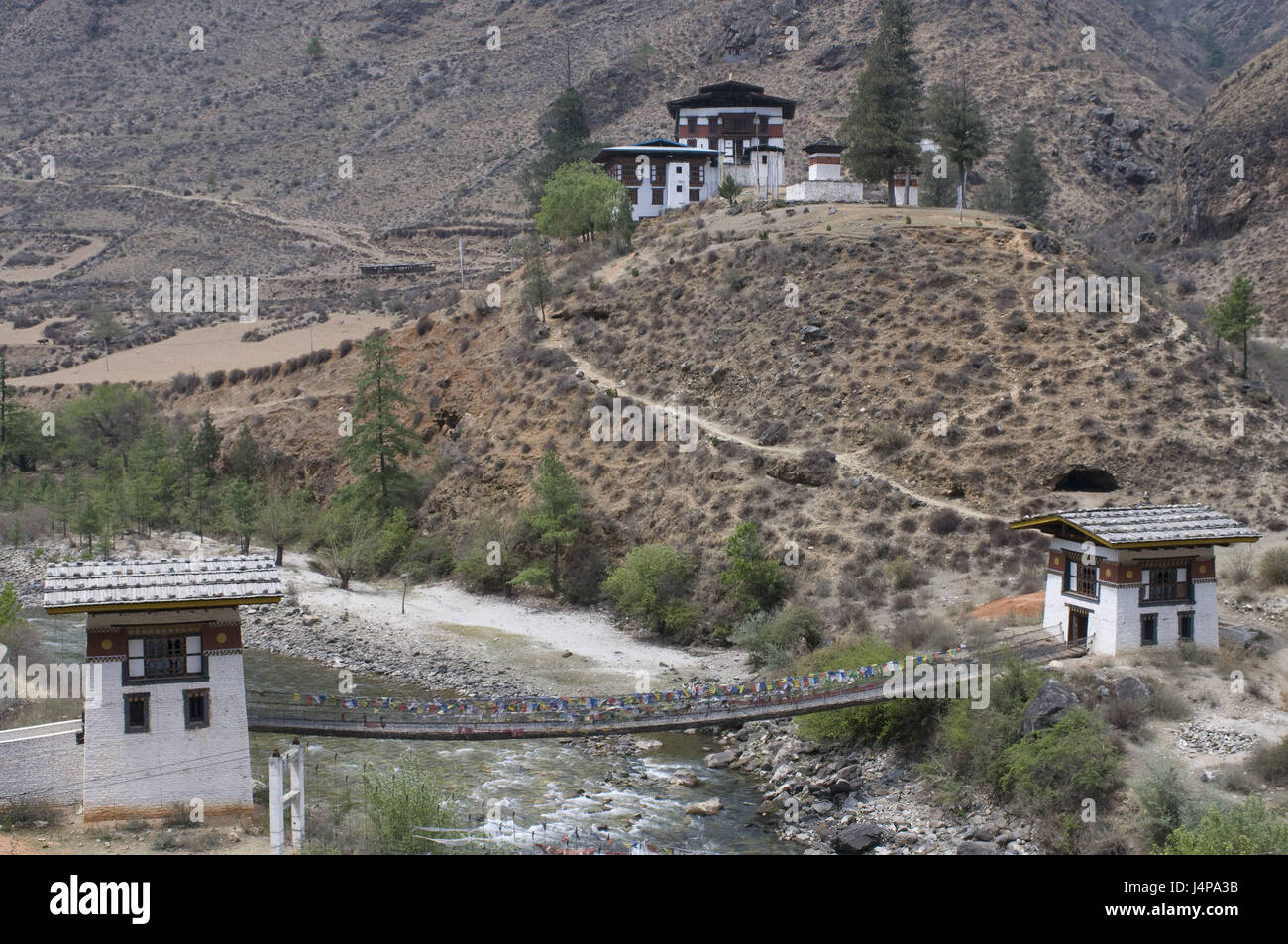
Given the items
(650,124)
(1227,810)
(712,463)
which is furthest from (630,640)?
(650,124)

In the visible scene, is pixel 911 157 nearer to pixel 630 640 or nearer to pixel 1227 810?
pixel 630 640

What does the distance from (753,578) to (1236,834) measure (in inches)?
931

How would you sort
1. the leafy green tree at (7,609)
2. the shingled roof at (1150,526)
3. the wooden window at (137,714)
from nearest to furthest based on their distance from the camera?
the wooden window at (137,714) → the shingled roof at (1150,526) → the leafy green tree at (7,609)

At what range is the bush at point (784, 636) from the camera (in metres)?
40.7

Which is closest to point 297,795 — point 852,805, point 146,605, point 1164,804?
point 146,605

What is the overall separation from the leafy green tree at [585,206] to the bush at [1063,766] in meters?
45.1

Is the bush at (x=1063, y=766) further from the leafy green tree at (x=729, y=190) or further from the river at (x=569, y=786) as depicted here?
the leafy green tree at (x=729, y=190)

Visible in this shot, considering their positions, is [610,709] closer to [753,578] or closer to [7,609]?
[753,578]

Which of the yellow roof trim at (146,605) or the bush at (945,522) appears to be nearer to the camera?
the yellow roof trim at (146,605)

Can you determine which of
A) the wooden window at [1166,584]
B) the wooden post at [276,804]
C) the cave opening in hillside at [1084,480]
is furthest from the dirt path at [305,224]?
the wooden post at [276,804]

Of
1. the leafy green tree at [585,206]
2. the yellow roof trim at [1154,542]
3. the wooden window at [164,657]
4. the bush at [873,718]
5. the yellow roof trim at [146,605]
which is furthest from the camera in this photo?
the leafy green tree at [585,206]

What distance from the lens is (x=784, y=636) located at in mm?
41250

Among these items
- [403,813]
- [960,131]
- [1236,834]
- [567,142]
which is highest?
[567,142]

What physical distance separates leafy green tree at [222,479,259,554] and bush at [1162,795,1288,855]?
43.7 metres
